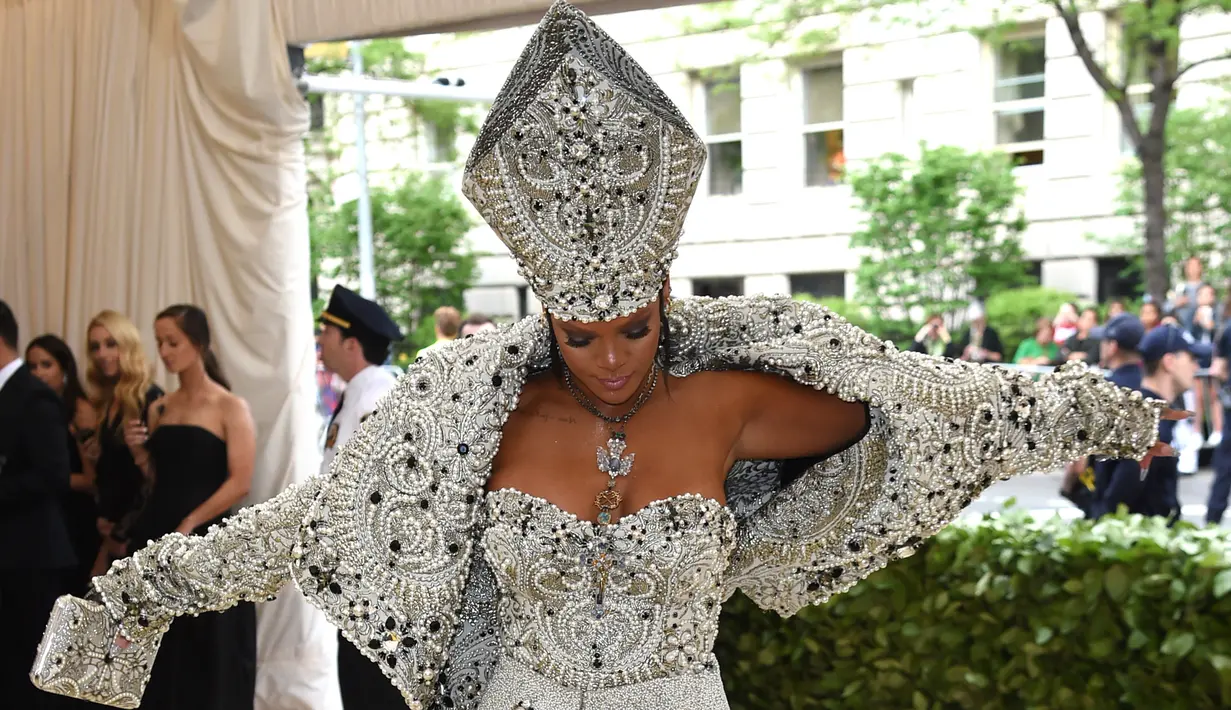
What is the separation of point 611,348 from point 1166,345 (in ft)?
16.2

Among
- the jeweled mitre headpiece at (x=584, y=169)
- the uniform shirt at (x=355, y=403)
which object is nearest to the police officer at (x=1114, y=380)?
the uniform shirt at (x=355, y=403)

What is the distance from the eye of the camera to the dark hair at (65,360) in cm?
511

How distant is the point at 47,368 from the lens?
16.7 feet

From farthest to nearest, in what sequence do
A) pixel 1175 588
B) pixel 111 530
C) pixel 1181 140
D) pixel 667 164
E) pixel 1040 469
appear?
1. pixel 1181 140
2. pixel 111 530
3. pixel 1175 588
4. pixel 1040 469
5. pixel 667 164

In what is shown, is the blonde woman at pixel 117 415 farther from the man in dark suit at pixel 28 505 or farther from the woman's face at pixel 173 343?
the woman's face at pixel 173 343

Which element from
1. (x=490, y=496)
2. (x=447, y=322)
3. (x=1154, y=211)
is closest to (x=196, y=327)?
(x=490, y=496)

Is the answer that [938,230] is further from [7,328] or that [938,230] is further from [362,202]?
[7,328]

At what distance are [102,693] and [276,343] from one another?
109 inches

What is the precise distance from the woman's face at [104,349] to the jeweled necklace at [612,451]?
3133 mm

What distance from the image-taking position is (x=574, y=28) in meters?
1.99

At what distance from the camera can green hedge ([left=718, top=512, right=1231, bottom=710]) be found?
124 inches

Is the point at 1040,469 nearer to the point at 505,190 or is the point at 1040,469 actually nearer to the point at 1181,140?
the point at 505,190

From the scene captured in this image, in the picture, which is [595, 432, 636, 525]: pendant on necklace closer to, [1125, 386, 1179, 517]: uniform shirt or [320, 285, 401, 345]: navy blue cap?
[320, 285, 401, 345]: navy blue cap

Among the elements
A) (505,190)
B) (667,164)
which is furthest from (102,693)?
(667,164)
